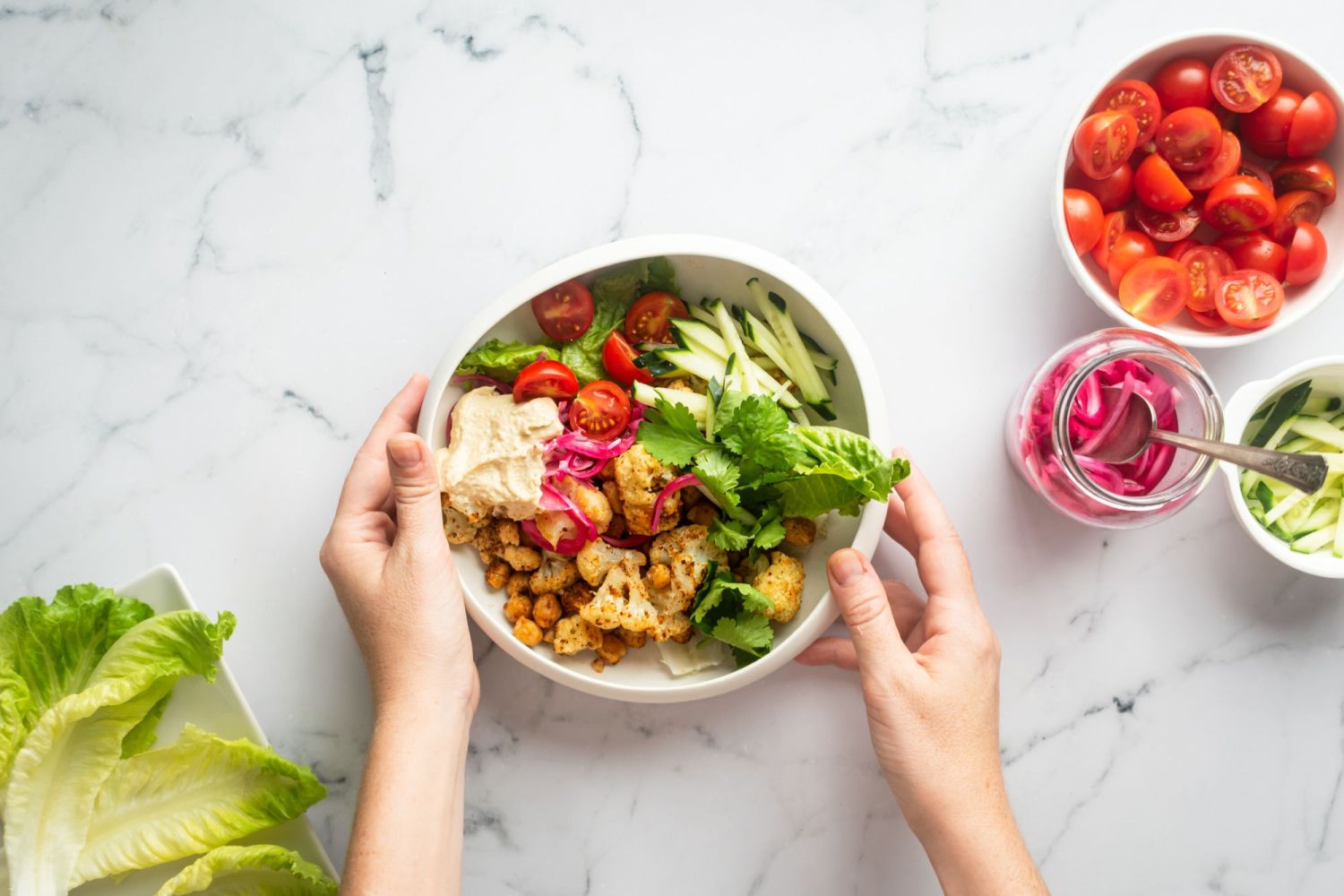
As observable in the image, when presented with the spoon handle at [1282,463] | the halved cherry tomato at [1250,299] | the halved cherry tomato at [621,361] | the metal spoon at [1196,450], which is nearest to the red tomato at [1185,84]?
the halved cherry tomato at [1250,299]

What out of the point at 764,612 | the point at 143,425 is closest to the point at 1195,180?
the point at 764,612

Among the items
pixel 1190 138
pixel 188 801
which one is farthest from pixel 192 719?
pixel 1190 138

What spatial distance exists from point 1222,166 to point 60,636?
2523mm

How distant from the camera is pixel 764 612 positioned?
1772 mm

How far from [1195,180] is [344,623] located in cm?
202

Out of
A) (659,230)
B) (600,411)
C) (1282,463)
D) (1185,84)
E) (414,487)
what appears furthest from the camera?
(659,230)

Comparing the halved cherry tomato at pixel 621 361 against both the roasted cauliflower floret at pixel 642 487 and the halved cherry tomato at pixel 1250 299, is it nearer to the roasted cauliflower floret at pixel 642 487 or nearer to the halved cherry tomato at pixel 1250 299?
the roasted cauliflower floret at pixel 642 487

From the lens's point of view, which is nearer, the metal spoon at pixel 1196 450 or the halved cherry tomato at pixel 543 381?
the metal spoon at pixel 1196 450

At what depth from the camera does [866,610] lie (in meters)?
1.68

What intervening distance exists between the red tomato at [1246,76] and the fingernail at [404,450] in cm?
171

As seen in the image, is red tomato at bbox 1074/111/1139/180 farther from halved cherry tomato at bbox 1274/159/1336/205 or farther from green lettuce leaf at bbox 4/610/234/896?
green lettuce leaf at bbox 4/610/234/896

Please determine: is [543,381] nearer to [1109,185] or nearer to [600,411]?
[600,411]

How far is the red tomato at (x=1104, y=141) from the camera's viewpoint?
187cm

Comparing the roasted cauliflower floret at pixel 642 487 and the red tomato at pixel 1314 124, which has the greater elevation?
the red tomato at pixel 1314 124
